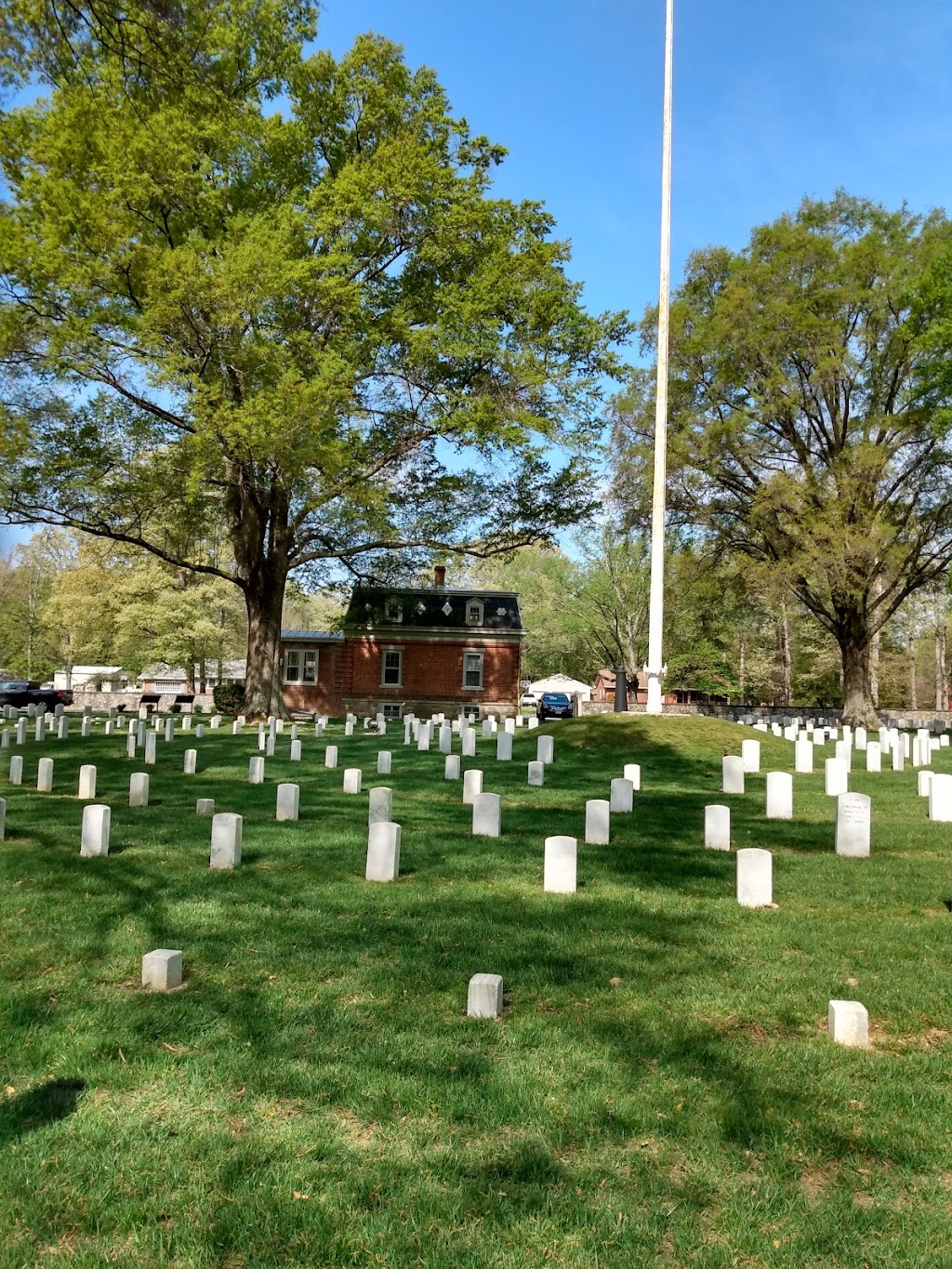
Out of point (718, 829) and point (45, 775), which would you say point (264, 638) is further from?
point (718, 829)

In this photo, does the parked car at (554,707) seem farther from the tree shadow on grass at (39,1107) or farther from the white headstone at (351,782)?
the tree shadow on grass at (39,1107)

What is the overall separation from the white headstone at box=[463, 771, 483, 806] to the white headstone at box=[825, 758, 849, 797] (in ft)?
17.5

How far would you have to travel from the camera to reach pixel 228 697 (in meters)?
30.5

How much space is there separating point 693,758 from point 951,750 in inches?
308

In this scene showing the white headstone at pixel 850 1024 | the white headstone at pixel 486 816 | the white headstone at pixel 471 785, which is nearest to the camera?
the white headstone at pixel 850 1024

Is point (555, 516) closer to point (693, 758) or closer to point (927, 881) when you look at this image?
point (693, 758)

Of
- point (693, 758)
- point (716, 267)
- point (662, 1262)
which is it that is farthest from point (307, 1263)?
point (716, 267)

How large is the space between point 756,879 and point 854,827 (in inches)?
92.5

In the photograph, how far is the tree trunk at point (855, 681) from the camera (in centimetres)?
3053

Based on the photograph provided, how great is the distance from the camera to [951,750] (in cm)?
1986

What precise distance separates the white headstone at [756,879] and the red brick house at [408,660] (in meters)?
28.8

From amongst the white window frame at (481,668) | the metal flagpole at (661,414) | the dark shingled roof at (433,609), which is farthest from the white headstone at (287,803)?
the white window frame at (481,668)

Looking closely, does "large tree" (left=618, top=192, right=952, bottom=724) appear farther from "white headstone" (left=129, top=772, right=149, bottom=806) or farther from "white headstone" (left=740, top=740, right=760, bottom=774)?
"white headstone" (left=129, top=772, right=149, bottom=806)

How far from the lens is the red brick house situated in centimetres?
3541
